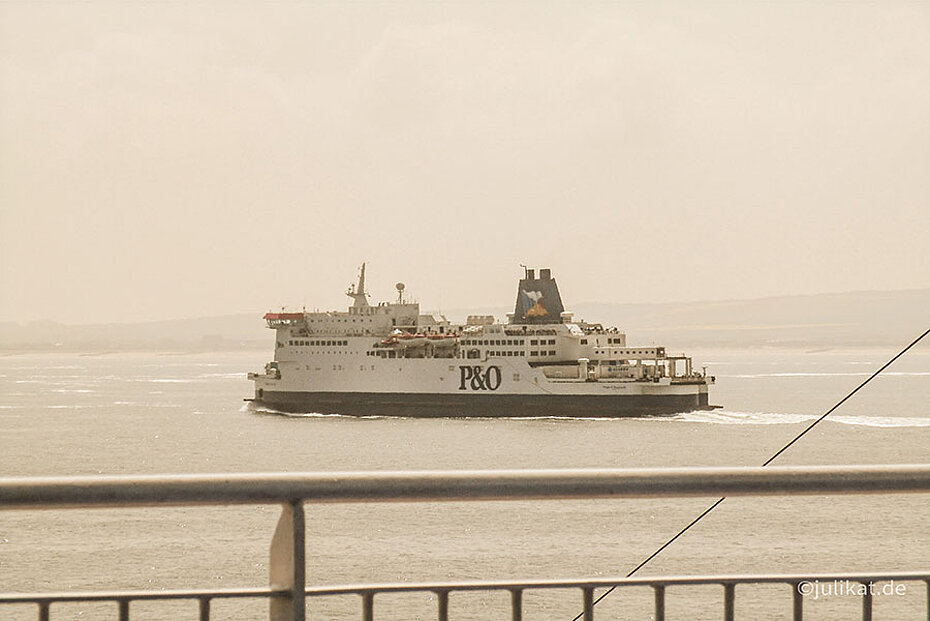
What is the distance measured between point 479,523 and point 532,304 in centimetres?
3385

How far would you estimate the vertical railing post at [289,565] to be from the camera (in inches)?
74.3

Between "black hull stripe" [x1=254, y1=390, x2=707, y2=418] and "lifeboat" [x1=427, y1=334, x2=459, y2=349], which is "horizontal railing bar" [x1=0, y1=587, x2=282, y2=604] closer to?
"black hull stripe" [x1=254, y1=390, x2=707, y2=418]

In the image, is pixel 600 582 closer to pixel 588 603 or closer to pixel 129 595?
pixel 588 603

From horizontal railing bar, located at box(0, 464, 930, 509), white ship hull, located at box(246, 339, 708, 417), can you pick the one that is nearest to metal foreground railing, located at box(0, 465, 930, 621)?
horizontal railing bar, located at box(0, 464, 930, 509)

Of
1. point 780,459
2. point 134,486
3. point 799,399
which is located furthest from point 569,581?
point 799,399

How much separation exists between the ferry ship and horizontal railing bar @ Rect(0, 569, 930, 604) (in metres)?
43.5

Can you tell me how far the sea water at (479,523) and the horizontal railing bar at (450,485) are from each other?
0.10 m

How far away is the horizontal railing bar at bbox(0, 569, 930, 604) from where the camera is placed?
6.17 feet

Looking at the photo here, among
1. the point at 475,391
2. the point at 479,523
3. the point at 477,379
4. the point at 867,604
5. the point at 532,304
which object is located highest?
the point at 532,304

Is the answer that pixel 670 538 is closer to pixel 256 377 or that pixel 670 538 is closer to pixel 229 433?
pixel 229 433

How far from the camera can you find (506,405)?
46281 millimetres

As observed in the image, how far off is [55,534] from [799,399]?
2192 inches

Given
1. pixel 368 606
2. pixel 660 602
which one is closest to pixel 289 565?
pixel 368 606

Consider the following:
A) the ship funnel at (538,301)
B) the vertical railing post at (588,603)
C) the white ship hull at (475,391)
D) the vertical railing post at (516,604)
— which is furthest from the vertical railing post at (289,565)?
the ship funnel at (538,301)
